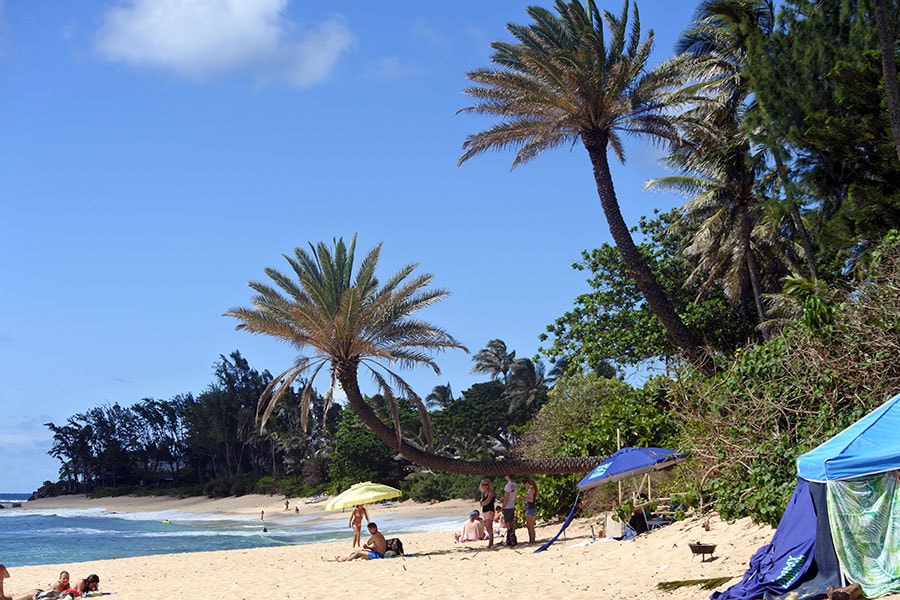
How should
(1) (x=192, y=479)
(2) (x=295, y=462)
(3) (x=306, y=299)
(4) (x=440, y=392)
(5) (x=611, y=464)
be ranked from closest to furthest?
1. (5) (x=611, y=464)
2. (3) (x=306, y=299)
3. (4) (x=440, y=392)
4. (2) (x=295, y=462)
5. (1) (x=192, y=479)

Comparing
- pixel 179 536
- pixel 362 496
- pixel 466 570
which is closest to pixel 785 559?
pixel 466 570

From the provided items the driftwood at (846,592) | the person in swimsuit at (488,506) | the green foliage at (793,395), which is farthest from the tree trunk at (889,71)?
the person in swimsuit at (488,506)

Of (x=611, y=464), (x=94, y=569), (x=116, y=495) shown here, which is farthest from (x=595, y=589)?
(x=116, y=495)

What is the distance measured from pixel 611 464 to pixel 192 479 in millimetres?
80611

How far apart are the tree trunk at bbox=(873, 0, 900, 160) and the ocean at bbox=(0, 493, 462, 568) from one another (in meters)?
20.4

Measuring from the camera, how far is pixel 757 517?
1150 cm

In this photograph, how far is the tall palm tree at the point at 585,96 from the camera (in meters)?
18.0

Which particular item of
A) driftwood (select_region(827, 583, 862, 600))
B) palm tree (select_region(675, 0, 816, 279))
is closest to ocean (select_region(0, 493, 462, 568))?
palm tree (select_region(675, 0, 816, 279))

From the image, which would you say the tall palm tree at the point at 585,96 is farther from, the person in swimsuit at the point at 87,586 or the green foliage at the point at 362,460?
the green foliage at the point at 362,460

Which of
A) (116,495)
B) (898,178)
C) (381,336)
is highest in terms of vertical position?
(898,178)

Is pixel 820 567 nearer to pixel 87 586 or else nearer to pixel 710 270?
pixel 87 586

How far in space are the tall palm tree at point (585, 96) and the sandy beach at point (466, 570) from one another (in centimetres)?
587

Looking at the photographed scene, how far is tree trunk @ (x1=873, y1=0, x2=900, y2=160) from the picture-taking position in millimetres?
13867

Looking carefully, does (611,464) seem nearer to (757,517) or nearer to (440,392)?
(757,517)
